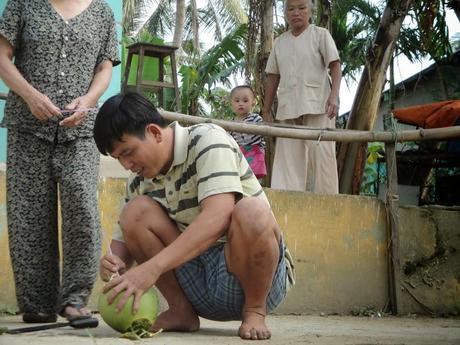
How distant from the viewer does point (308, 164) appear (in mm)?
5926

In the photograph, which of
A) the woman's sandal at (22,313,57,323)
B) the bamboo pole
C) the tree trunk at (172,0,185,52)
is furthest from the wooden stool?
the tree trunk at (172,0,185,52)

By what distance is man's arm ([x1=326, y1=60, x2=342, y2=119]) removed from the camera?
581cm

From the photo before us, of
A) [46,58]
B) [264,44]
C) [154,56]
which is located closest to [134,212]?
[46,58]

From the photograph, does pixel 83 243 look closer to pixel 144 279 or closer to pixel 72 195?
pixel 72 195

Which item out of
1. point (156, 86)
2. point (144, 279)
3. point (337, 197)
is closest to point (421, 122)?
point (337, 197)

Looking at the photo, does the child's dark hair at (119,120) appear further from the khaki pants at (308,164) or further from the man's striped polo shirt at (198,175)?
the khaki pants at (308,164)

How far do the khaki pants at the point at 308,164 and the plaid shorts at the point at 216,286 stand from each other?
2629 millimetres

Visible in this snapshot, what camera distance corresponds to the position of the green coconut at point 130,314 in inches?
→ 110

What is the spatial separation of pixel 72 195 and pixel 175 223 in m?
0.58

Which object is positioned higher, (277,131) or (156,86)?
(156,86)

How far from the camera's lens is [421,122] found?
7562 millimetres

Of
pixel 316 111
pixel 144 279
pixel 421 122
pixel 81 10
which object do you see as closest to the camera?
pixel 144 279

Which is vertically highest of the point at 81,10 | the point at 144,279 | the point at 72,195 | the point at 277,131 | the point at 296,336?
the point at 81,10

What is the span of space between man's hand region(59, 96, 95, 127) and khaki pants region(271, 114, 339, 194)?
2.51 metres
